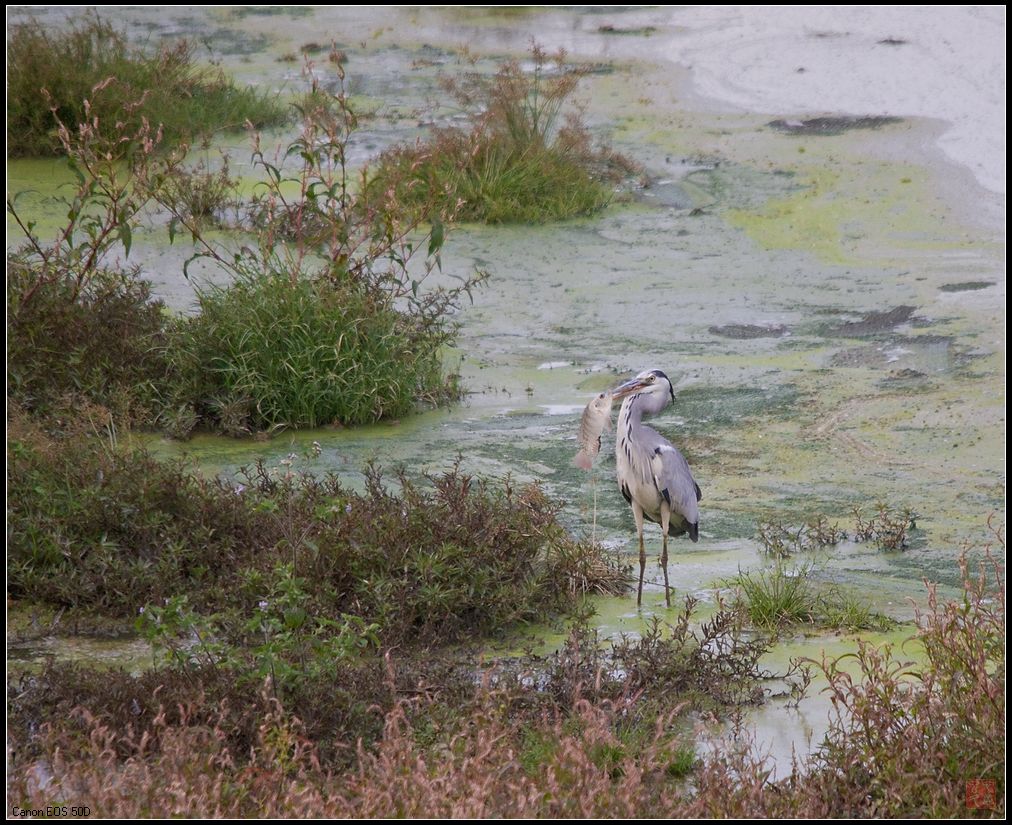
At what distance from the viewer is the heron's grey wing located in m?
4.87

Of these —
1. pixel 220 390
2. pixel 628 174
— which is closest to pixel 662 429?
pixel 220 390

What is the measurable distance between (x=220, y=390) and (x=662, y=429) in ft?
7.09

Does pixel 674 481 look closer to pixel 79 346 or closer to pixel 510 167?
pixel 79 346

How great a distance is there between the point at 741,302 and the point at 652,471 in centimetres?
417

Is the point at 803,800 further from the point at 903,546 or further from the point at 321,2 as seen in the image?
the point at 321,2

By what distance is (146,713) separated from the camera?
3811 mm

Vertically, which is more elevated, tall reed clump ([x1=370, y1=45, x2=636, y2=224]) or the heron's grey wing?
tall reed clump ([x1=370, y1=45, x2=636, y2=224])

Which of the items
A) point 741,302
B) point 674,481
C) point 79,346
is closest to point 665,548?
point 674,481

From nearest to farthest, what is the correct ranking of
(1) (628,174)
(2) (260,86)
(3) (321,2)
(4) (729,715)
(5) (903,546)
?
(4) (729,715)
(5) (903,546)
(1) (628,174)
(2) (260,86)
(3) (321,2)

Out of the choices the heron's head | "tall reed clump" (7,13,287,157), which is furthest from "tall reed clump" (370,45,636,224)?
the heron's head

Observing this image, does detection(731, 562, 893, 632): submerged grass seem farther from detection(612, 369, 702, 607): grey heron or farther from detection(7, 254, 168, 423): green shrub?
detection(7, 254, 168, 423): green shrub

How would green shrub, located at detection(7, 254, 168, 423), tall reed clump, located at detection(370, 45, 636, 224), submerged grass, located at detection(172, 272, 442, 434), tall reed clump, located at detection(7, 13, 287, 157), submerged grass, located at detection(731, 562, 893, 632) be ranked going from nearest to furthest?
submerged grass, located at detection(731, 562, 893, 632) → green shrub, located at detection(7, 254, 168, 423) → submerged grass, located at detection(172, 272, 442, 434) → tall reed clump, located at detection(370, 45, 636, 224) → tall reed clump, located at detection(7, 13, 287, 157)

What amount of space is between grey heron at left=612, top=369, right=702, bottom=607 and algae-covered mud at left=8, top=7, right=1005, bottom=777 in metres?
0.28

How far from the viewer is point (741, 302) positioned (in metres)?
8.85
